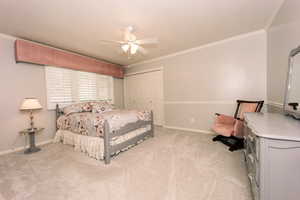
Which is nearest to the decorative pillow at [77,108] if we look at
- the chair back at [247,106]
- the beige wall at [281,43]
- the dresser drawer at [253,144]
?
the dresser drawer at [253,144]

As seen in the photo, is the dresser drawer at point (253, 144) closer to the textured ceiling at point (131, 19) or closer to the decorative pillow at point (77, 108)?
the textured ceiling at point (131, 19)

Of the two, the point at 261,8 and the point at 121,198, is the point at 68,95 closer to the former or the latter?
the point at 121,198

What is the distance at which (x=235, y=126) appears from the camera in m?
2.44

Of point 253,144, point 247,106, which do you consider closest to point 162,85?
point 247,106

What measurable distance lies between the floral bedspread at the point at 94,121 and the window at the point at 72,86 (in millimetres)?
607

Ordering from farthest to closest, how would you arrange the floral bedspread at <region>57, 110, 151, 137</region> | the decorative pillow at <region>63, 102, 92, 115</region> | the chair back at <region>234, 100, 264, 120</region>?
the decorative pillow at <region>63, 102, 92, 115</region> < the chair back at <region>234, 100, 264, 120</region> < the floral bedspread at <region>57, 110, 151, 137</region>

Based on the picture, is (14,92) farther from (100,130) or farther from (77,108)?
(100,130)

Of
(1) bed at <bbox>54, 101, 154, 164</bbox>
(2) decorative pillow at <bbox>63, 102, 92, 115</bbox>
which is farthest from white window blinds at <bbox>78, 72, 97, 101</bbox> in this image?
(1) bed at <bbox>54, 101, 154, 164</bbox>

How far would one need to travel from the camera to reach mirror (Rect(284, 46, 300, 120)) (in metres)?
1.46

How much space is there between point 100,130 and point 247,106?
3092 millimetres

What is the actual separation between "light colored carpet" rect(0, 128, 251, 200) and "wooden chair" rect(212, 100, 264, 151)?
0.87ft

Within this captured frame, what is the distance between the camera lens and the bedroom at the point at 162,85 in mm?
1603

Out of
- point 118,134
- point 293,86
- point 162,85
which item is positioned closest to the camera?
point 293,86

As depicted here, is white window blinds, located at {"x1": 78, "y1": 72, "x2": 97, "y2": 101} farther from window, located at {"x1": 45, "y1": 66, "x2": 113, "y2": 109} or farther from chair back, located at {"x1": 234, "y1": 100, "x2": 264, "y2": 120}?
chair back, located at {"x1": 234, "y1": 100, "x2": 264, "y2": 120}
